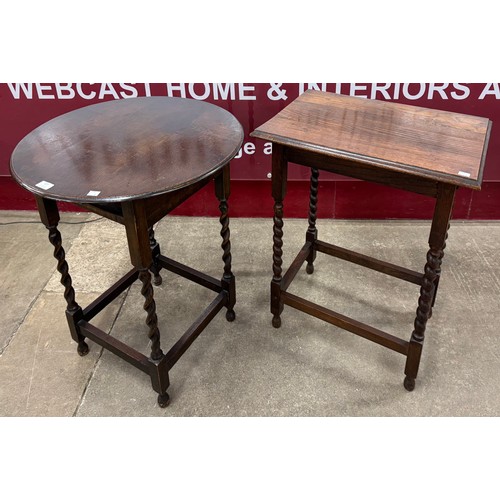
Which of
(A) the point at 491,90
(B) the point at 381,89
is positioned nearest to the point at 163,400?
(B) the point at 381,89

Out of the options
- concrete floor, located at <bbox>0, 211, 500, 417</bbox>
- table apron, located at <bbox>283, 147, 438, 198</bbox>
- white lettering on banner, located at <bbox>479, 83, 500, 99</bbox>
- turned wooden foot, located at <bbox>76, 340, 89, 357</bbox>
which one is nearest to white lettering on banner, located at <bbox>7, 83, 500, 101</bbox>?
white lettering on banner, located at <bbox>479, 83, 500, 99</bbox>

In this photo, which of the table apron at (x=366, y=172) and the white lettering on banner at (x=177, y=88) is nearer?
Result: the table apron at (x=366, y=172)

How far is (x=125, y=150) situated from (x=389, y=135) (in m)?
1.00

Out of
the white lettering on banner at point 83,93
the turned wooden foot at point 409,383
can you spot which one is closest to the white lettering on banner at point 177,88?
the white lettering on banner at point 83,93

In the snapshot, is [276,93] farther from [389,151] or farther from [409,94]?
[389,151]

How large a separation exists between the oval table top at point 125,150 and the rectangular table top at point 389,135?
0.24 metres

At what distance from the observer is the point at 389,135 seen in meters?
1.94

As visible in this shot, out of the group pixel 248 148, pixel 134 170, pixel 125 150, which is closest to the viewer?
pixel 134 170

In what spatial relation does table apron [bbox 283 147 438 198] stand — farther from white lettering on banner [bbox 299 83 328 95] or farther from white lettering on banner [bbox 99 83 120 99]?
white lettering on banner [bbox 99 83 120 99]

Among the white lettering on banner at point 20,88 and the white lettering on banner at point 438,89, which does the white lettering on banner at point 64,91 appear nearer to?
the white lettering on banner at point 20,88

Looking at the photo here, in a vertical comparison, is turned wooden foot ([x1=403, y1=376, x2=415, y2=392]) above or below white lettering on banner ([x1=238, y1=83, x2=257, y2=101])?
below

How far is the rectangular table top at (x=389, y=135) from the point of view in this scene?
5.69 ft

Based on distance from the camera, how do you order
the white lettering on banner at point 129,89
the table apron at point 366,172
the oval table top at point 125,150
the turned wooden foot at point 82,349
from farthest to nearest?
the white lettering on banner at point 129,89 < the turned wooden foot at point 82,349 < the table apron at point 366,172 < the oval table top at point 125,150

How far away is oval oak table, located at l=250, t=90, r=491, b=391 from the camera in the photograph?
176 centimetres
